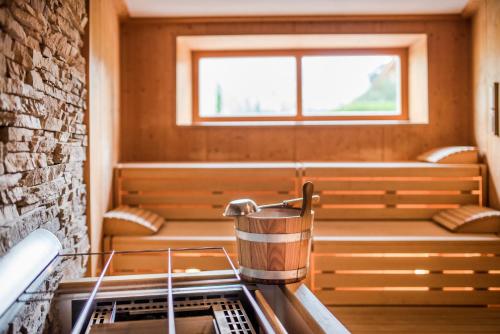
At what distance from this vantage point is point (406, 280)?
314 centimetres

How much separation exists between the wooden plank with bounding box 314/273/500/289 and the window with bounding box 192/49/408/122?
85.9 inches

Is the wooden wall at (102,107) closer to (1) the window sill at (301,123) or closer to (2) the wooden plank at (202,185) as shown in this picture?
(2) the wooden plank at (202,185)

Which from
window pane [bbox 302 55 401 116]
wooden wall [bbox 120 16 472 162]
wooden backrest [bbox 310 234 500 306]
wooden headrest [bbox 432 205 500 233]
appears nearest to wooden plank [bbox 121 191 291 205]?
wooden wall [bbox 120 16 472 162]

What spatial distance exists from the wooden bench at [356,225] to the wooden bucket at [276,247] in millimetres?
1802

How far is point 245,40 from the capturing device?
4621 millimetres

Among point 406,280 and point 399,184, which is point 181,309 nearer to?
point 406,280

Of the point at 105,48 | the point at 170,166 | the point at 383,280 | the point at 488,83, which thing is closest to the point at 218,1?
the point at 105,48

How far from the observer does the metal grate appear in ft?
3.88

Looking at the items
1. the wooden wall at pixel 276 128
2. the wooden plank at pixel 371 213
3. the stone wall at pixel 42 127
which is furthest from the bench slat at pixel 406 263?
the stone wall at pixel 42 127

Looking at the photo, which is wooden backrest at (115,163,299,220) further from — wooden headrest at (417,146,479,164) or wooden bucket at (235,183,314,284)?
wooden bucket at (235,183,314,284)

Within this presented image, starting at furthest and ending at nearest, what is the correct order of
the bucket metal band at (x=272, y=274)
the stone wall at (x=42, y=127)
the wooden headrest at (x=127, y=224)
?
the wooden headrest at (x=127, y=224) → the stone wall at (x=42, y=127) → the bucket metal band at (x=272, y=274)

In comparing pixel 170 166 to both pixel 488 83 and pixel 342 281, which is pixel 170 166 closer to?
pixel 342 281

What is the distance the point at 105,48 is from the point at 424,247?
115 inches

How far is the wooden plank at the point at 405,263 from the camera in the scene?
10.3ft
